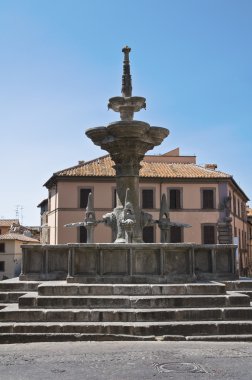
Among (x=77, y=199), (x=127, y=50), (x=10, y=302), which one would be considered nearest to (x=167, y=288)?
(x=10, y=302)

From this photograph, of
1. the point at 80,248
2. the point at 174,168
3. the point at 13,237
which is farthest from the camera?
the point at 13,237

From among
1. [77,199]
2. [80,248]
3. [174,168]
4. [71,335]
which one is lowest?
[71,335]

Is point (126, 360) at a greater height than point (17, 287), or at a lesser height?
lesser

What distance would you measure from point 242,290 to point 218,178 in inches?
1203

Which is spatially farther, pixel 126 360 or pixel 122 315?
pixel 122 315

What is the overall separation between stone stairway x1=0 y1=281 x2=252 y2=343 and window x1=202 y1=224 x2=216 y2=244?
3111 cm

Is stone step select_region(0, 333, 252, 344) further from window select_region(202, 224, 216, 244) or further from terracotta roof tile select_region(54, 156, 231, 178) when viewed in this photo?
window select_region(202, 224, 216, 244)

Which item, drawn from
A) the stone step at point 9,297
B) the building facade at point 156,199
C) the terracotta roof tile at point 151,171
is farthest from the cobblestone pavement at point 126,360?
the terracotta roof tile at point 151,171

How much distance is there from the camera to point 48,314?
906 cm

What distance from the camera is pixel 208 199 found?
136ft

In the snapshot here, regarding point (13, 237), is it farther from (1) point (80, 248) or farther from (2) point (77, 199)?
(1) point (80, 248)

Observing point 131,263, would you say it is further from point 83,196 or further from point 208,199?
point 208,199

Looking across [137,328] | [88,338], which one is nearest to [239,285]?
[137,328]

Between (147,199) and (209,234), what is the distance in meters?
6.22
